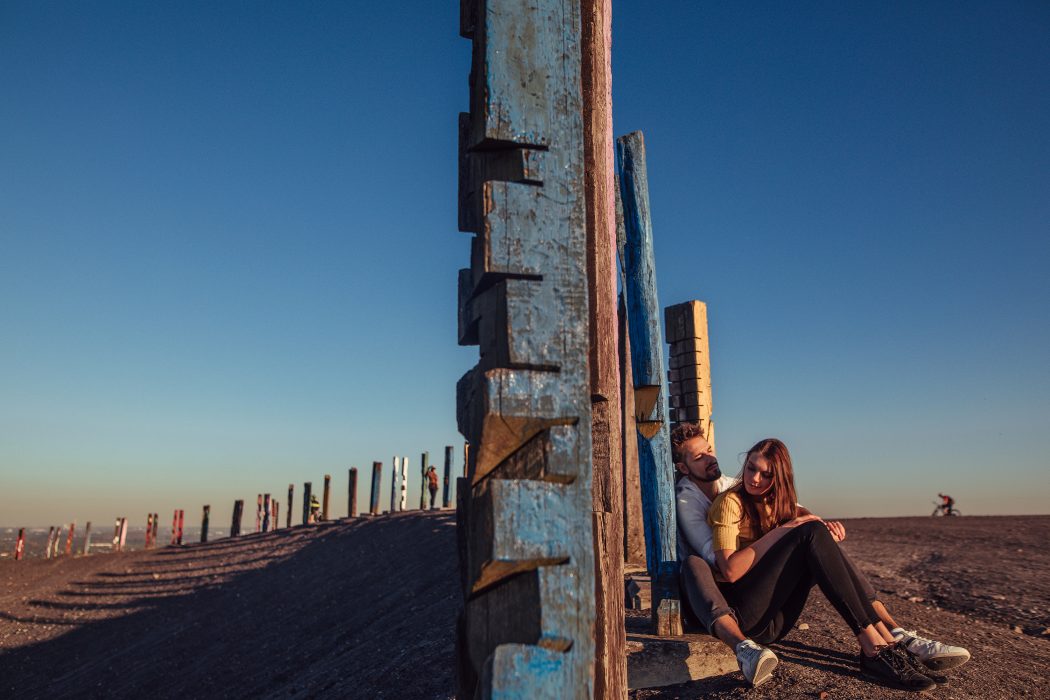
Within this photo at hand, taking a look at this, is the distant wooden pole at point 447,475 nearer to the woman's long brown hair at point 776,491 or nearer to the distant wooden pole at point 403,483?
the distant wooden pole at point 403,483

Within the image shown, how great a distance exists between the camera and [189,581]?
15555 mm

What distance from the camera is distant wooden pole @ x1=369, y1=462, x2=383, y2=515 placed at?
2109cm

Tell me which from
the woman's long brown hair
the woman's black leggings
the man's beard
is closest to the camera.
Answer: the woman's black leggings

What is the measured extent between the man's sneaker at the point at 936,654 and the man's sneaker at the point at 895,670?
0.31 ft

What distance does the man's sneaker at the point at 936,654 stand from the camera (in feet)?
11.3

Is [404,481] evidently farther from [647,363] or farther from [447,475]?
[647,363]

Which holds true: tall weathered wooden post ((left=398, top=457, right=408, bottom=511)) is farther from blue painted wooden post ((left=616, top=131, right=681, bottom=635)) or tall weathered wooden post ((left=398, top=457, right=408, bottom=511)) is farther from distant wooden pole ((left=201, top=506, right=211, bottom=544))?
blue painted wooden post ((left=616, top=131, right=681, bottom=635))

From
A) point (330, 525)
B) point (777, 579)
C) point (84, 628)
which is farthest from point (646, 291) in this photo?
point (330, 525)

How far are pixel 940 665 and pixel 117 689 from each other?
9952mm

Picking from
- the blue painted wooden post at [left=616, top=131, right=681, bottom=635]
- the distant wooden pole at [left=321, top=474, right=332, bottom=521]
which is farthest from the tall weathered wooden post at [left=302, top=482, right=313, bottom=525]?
the blue painted wooden post at [left=616, top=131, right=681, bottom=635]

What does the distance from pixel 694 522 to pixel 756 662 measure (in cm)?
77

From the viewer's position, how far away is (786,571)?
3.55m

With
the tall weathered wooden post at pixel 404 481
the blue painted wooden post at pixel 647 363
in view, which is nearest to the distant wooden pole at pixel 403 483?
the tall weathered wooden post at pixel 404 481

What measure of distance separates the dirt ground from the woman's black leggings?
295 millimetres
